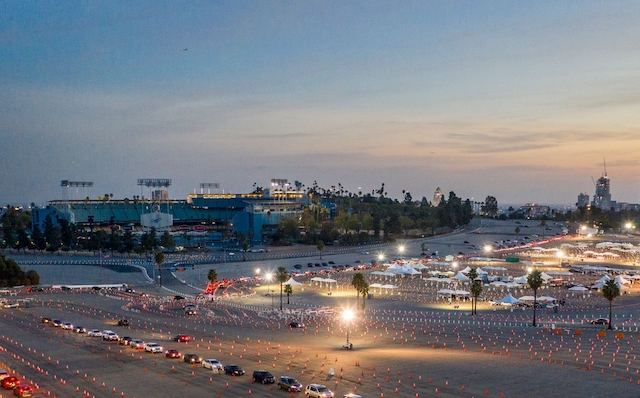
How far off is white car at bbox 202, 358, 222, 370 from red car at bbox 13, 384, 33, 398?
7.77 meters

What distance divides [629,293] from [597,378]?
3696 centimetres

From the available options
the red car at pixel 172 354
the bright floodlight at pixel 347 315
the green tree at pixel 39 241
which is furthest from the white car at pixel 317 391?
the green tree at pixel 39 241

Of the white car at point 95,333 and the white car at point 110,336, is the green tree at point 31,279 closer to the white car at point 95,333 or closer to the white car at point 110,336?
the white car at point 95,333

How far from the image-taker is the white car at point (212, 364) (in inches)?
1159

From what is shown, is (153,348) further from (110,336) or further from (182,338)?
(110,336)

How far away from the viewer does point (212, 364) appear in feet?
97.2

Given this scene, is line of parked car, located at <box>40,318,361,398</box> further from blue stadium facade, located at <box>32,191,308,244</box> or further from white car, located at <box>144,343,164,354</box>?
blue stadium facade, located at <box>32,191,308,244</box>

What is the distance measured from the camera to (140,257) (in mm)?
97500

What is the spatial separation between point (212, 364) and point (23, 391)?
27.0ft

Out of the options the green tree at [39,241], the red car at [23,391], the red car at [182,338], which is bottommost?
the red car at [182,338]

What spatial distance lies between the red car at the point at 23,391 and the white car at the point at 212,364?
7.77 m

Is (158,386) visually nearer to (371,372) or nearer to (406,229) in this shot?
(371,372)

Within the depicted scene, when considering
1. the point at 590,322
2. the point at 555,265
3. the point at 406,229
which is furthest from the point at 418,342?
the point at 406,229

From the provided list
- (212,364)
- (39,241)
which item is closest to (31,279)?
(39,241)
